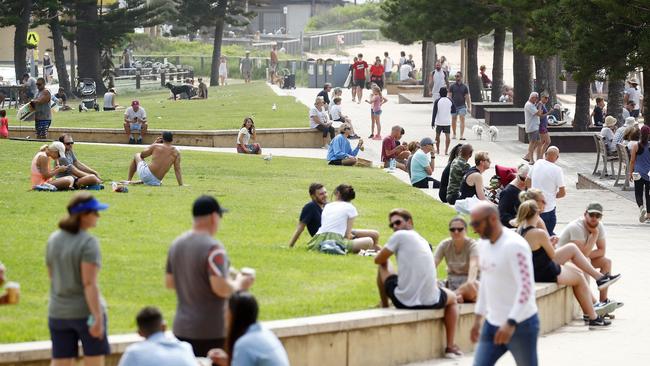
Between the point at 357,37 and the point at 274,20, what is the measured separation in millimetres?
27399

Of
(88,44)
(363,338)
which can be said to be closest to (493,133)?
(363,338)

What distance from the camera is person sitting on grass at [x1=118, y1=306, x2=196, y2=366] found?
8219mm

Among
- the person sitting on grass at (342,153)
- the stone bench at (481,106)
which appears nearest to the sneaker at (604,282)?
the person sitting on grass at (342,153)

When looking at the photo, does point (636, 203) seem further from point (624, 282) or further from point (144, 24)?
point (144, 24)

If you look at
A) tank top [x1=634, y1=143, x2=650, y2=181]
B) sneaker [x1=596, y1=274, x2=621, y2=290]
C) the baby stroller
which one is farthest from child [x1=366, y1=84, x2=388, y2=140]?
sneaker [x1=596, y1=274, x2=621, y2=290]

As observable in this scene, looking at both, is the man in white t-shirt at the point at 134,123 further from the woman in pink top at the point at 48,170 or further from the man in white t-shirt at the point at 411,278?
the man in white t-shirt at the point at 411,278

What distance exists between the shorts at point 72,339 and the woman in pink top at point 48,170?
11510mm

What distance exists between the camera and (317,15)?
458 feet

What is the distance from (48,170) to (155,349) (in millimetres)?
12776

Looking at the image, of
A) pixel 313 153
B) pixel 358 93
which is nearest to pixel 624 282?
pixel 313 153

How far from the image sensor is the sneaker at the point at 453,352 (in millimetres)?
Answer: 12445

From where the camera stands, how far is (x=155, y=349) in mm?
8258

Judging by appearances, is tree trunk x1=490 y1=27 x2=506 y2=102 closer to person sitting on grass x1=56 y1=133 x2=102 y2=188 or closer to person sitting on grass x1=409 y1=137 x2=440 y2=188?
person sitting on grass x1=409 y1=137 x2=440 y2=188

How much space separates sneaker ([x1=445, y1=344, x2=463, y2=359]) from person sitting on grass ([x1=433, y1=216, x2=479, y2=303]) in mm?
453
